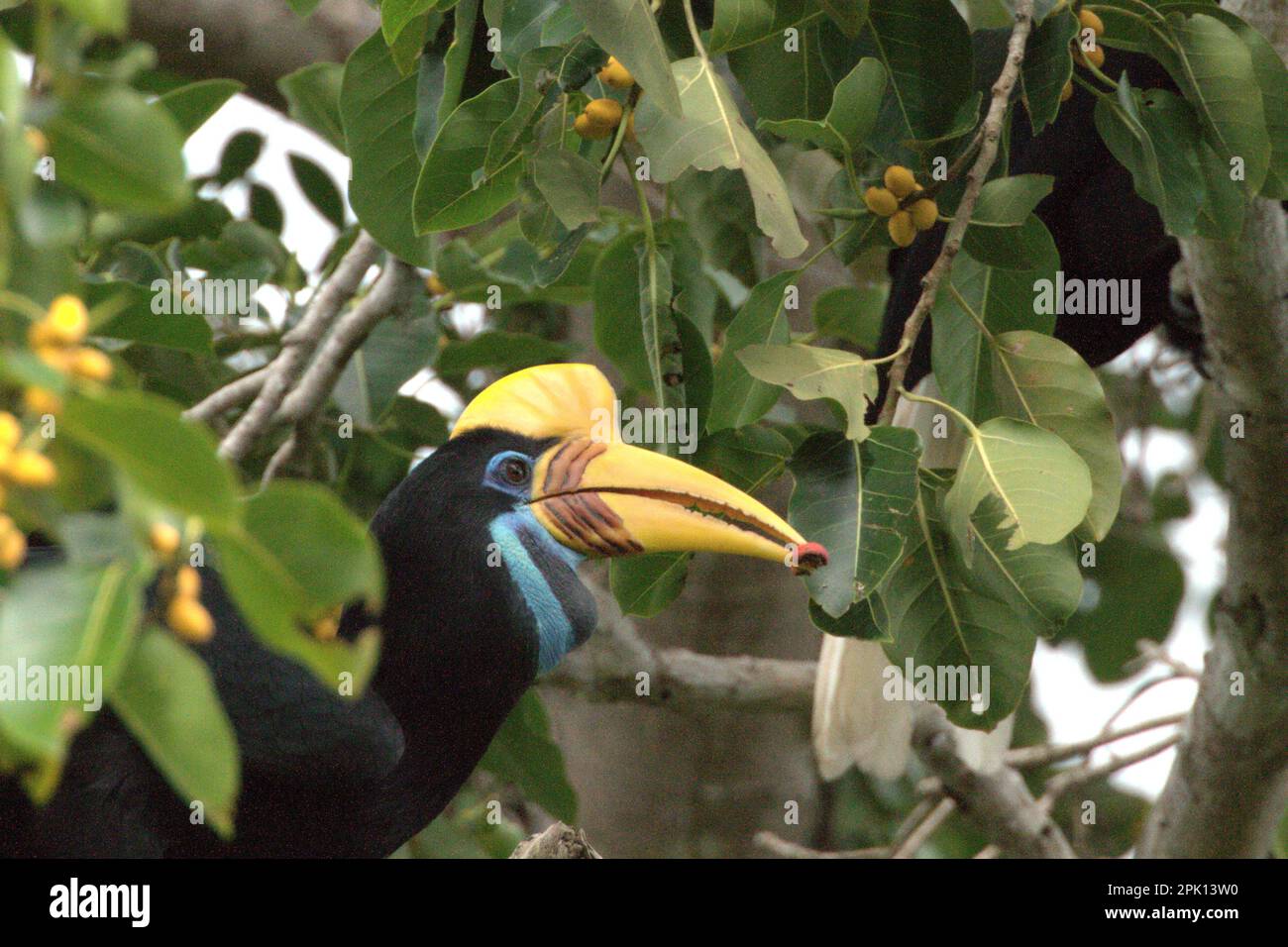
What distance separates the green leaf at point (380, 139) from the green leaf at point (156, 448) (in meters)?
1.02

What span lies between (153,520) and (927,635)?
2.78 ft

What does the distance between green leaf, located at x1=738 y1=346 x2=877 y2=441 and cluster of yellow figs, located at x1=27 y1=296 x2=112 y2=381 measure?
0.61 metres

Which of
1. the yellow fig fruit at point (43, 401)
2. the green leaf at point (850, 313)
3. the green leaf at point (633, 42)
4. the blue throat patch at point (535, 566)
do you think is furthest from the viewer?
the green leaf at point (850, 313)

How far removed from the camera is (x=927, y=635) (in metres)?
1.25

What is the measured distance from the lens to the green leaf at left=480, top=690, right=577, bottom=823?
1883mm

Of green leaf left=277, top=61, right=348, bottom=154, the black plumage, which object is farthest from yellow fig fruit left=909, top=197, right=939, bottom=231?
green leaf left=277, top=61, right=348, bottom=154

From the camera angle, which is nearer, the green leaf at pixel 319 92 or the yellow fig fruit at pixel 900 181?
the yellow fig fruit at pixel 900 181

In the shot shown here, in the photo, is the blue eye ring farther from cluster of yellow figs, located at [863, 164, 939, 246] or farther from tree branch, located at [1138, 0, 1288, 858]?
tree branch, located at [1138, 0, 1288, 858]

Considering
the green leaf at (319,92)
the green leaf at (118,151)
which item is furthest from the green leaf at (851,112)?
the green leaf at (319,92)

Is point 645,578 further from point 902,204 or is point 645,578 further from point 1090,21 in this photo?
point 1090,21

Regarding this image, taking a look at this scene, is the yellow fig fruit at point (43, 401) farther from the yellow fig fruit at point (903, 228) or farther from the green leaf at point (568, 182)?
the yellow fig fruit at point (903, 228)

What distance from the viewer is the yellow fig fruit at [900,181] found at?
3.94 ft
